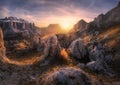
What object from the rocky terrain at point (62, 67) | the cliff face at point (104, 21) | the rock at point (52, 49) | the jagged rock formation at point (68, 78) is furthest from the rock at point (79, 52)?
the cliff face at point (104, 21)

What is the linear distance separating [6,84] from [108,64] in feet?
88.1

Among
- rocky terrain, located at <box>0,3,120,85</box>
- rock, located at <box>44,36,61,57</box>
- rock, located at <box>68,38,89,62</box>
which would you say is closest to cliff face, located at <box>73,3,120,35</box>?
rocky terrain, located at <box>0,3,120,85</box>

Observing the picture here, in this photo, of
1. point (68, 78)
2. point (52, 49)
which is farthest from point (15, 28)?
point (68, 78)

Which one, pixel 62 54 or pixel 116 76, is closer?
pixel 116 76

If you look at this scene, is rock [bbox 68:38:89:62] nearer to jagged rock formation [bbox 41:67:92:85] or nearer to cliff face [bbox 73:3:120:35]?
jagged rock formation [bbox 41:67:92:85]

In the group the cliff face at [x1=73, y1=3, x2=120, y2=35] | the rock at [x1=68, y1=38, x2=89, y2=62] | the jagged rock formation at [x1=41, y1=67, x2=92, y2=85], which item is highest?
the cliff face at [x1=73, y1=3, x2=120, y2=35]

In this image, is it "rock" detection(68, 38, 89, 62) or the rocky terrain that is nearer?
the rocky terrain

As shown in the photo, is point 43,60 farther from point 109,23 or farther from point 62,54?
point 109,23

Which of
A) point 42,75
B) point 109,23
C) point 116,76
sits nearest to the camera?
point 42,75

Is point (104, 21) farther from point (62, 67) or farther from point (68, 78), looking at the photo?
point (68, 78)

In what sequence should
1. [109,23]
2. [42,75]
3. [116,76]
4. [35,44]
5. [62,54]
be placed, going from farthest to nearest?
[109,23]
[35,44]
[62,54]
[116,76]
[42,75]

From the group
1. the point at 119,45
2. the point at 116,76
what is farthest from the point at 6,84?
the point at 119,45

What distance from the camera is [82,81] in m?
35.7

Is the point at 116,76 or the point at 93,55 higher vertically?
the point at 93,55
